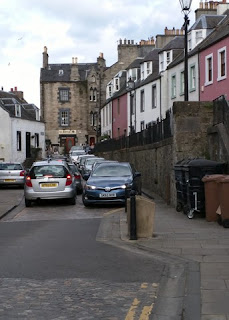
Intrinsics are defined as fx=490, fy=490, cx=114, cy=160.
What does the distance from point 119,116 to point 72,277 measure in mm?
49816

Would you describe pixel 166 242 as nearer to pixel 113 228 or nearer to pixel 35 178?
pixel 113 228

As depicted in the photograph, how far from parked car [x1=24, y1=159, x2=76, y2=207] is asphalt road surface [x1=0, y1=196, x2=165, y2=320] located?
531 centimetres

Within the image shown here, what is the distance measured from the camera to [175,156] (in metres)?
15.2

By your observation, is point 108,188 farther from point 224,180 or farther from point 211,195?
point 224,180

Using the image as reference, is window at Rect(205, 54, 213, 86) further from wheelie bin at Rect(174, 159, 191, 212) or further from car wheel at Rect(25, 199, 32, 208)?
wheelie bin at Rect(174, 159, 191, 212)

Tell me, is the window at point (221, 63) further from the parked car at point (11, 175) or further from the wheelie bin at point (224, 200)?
the wheelie bin at point (224, 200)

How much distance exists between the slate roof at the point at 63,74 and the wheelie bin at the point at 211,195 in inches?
2751

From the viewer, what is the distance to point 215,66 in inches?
1211

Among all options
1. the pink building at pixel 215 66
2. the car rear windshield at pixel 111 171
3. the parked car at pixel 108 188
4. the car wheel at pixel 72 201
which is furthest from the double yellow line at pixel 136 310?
the pink building at pixel 215 66

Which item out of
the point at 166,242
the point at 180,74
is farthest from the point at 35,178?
the point at 180,74

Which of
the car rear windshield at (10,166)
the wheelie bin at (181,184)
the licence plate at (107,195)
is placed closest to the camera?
the wheelie bin at (181,184)

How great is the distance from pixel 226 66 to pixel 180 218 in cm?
1814

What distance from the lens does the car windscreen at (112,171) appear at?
59.6 feet

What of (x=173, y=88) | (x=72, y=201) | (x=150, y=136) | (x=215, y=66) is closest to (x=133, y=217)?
(x=72, y=201)
